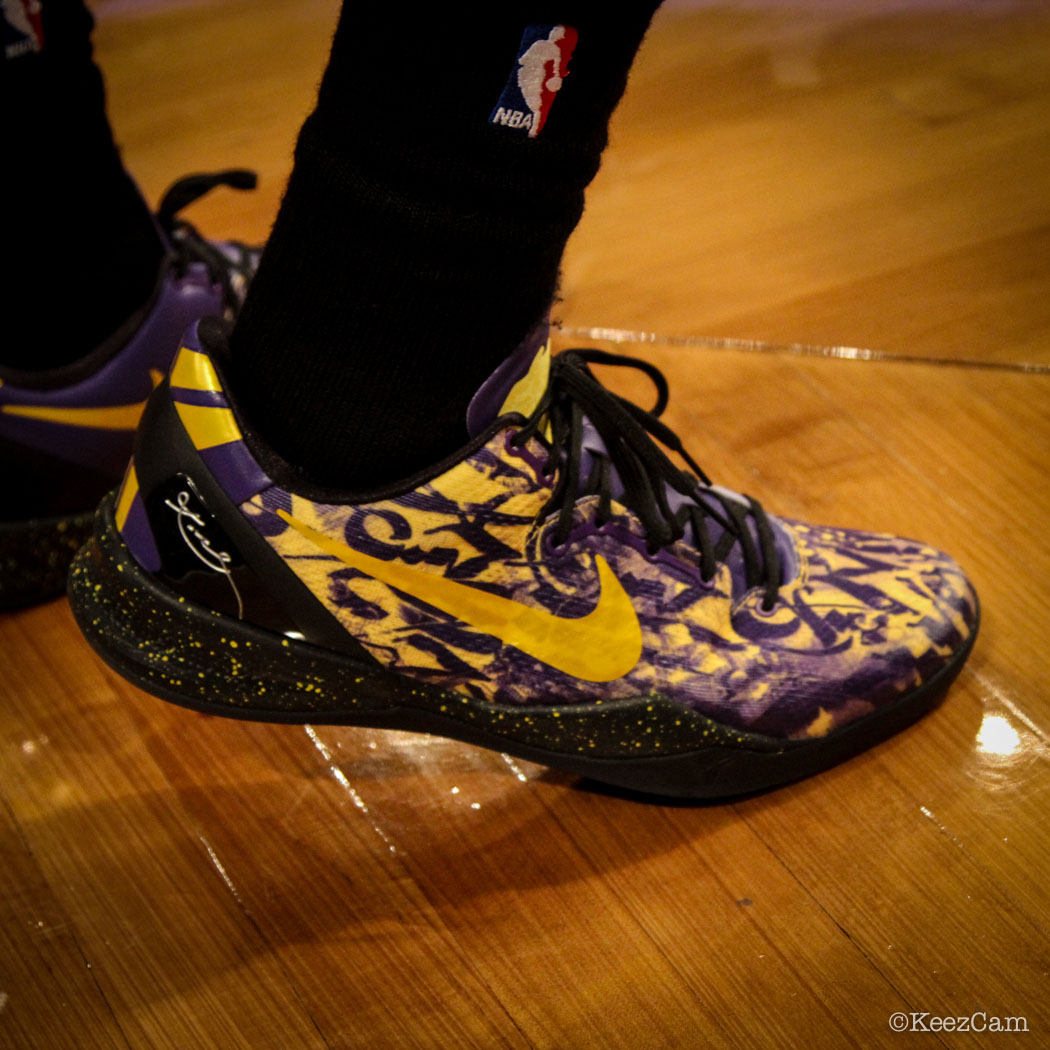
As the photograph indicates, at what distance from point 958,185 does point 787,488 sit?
728 mm

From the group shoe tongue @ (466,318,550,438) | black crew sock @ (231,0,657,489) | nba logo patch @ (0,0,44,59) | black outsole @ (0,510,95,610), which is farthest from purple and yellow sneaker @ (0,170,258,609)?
shoe tongue @ (466,318,550,438)

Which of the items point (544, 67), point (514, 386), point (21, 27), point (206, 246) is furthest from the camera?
point (206, 246)

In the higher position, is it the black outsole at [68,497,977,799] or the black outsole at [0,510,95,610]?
the black outsole at [68,497,977,799]

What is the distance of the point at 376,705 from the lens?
65cm

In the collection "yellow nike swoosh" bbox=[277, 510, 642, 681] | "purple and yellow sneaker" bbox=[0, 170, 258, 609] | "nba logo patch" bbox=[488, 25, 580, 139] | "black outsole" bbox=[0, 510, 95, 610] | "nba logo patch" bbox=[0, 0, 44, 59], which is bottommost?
"black outsole" bbox=[0, 510, 95, 610]

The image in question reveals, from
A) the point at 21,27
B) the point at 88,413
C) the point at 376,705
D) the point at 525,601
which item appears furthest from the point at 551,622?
the point at 21,27

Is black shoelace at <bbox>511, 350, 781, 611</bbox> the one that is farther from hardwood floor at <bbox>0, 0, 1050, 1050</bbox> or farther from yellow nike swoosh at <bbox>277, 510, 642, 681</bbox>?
hardwood floor at <bbox>0, 0, 1050, 1050</bbox>

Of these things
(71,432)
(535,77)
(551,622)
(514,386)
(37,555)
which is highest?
(535,77)

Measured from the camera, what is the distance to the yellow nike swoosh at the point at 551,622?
58 centimetres

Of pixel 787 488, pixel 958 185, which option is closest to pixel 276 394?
pixel 787 488

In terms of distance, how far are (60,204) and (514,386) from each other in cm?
49

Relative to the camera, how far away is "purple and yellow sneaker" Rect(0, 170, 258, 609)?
2.62 feet

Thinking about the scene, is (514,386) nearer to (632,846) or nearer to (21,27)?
(632,846)

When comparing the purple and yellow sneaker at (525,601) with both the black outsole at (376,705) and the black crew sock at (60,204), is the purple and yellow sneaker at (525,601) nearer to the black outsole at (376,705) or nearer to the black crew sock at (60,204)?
the black outsole at (376,705)
